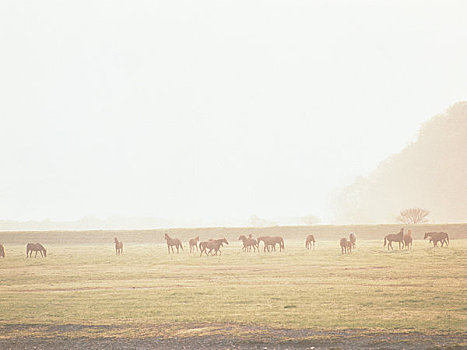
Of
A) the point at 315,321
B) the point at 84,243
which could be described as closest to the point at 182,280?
the point at 315,321

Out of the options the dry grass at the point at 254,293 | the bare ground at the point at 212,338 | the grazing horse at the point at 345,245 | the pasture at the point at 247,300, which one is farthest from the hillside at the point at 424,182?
the bare ground at the point at 212,338

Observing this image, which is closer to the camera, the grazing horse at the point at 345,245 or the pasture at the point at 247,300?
the pasture at the point at 247,300

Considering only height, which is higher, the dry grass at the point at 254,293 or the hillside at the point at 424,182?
the hillside at the point at 424,182

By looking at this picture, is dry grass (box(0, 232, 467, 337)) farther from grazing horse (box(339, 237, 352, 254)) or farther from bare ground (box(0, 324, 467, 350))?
grazing horse (box(339, 237, 352, 254))

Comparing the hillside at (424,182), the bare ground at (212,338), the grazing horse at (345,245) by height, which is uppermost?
the hillside at (424,182)

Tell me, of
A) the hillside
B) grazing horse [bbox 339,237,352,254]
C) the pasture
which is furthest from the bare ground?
the hillside

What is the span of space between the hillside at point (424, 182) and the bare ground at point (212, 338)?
12208cm

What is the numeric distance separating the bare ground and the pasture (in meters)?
0.06

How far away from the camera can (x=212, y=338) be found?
19031mm

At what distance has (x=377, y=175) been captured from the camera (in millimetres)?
164250

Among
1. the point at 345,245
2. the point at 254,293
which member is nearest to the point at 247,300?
the point at 254,293

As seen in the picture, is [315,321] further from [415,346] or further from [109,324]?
[109,324]

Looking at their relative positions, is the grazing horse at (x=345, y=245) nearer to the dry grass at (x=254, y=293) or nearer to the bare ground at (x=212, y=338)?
the dry grass at (x=254, y=293)

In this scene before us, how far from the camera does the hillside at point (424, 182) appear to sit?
450ft
